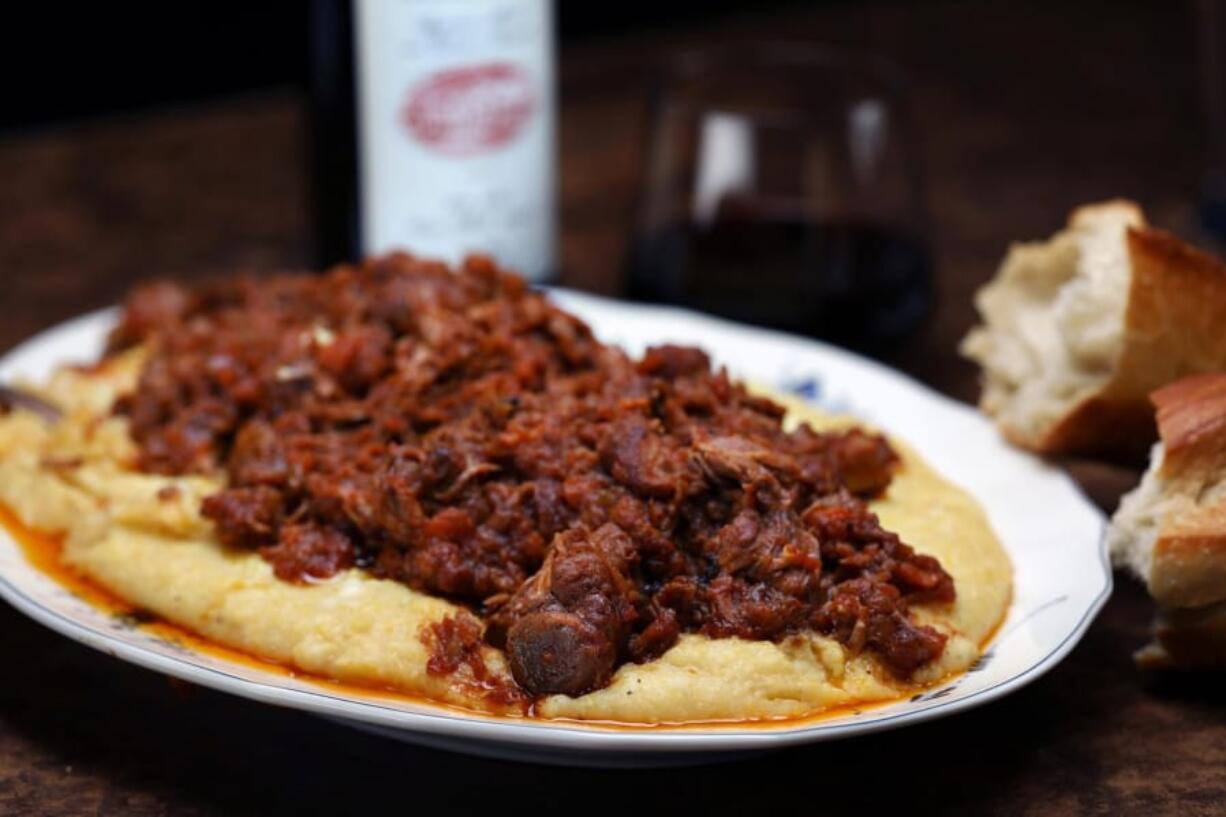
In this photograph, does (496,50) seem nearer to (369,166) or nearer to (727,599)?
(369,166)

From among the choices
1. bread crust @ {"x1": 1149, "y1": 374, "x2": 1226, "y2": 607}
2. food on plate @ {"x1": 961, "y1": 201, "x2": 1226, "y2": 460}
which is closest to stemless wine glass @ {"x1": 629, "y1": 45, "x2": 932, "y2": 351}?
food on plate @ {"x1": 961, "y1": 201, "x2": 1226, "y2": 460}

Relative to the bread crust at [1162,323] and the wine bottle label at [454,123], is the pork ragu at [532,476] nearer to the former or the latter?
the bread crust at [1162,323]

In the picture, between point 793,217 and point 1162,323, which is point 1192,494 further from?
point 793,217

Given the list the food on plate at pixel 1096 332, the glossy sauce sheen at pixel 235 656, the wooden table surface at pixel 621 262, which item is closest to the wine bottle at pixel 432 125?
the wooden table surface at pixel 621 262

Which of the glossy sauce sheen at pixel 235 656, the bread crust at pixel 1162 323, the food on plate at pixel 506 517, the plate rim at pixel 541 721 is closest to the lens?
the plate rim at pixel 541 721

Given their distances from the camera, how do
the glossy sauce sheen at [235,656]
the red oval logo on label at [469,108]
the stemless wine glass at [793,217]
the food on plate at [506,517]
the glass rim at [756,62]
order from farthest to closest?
the glass rim at [756,62], the red oval logo on label at [469,108], the stemless wine glass at [793,217], the food on plate at [506,517], the glossy sauce sheen at [235,656]

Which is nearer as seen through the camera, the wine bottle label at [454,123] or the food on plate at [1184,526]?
the food on plate at [1184,526]

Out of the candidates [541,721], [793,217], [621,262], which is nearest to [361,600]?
[541,721]
